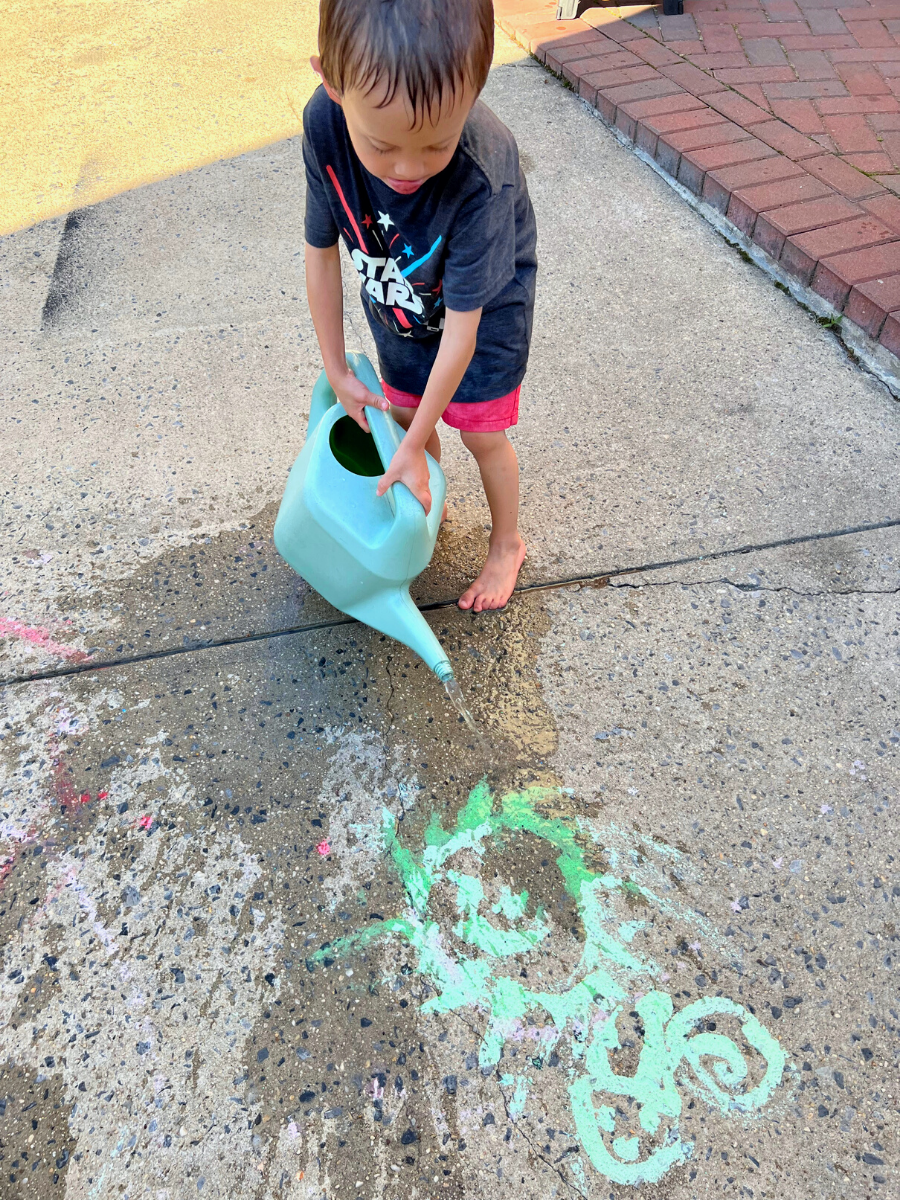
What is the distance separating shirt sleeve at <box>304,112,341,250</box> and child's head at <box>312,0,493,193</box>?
23cm

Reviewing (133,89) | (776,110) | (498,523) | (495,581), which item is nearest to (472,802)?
(495,581)

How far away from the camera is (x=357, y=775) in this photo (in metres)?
1.45

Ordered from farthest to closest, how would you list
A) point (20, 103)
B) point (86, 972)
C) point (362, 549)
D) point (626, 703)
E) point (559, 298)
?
point (20, 103), point (559, 298), point (626, 703), point (362, 549), point (86, 972)

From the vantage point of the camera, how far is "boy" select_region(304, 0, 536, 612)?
960 millimetres

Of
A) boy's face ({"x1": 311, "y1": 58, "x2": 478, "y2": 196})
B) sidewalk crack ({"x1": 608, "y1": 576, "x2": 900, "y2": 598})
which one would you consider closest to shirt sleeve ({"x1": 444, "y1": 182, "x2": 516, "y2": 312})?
boy's face ({"x1": 311, "y1": 58, "x2": 478, "y2": 196})

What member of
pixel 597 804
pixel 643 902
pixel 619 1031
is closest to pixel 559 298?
pixel 597 804

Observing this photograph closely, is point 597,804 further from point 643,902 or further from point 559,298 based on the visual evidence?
point 559,298

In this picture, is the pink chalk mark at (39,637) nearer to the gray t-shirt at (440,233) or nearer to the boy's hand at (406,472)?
the boy's hand at (406,472)

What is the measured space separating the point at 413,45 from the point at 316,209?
16.5 inches

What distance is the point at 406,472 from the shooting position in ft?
4.32

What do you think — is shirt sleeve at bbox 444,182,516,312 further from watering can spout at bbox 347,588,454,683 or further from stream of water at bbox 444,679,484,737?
stream of water at bbox 444,679,484,737

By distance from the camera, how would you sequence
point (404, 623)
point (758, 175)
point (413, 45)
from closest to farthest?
point (413, 45) → point (404, 623) → point (758, 175)

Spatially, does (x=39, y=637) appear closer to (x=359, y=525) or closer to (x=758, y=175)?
(x=359, y=525)

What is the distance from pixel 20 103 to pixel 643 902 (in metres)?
3.93
